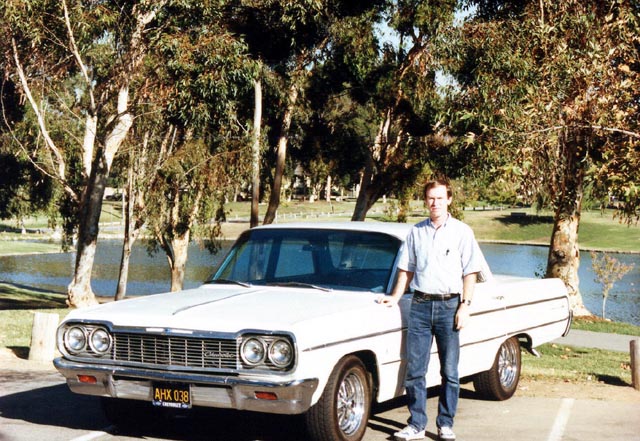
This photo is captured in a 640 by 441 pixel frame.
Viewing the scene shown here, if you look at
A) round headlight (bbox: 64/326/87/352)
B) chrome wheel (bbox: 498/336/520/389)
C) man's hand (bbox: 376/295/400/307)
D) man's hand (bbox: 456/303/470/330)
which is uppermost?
man's hand (bbox: 376/295/400/307)

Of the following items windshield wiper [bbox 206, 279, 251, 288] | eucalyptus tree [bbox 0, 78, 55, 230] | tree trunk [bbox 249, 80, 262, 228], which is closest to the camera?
windshield wiper [bbox 206, 279, 251, 288]

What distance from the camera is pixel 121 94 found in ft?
71.7

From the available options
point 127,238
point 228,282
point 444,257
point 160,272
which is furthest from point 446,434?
point 160,272

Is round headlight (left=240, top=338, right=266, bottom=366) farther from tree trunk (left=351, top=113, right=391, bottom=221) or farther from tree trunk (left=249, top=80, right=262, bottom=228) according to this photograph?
tree trunk (left=351, top=113, right=391, bottom=221)

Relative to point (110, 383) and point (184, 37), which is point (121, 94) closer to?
point (184, 37)

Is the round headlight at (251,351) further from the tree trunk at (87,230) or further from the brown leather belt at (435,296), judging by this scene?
the tree trunk at (87,230)

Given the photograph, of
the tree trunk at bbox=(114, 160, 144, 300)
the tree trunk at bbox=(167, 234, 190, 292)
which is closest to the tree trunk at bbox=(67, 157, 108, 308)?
→ the tree trunk at bbox=(114, 160, 144, 300)

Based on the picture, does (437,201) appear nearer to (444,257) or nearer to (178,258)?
(444,257)

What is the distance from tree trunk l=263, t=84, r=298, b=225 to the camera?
85.6 ft

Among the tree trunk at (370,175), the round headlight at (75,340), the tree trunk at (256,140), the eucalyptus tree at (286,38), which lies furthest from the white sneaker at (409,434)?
the tree trunk at (370,175)

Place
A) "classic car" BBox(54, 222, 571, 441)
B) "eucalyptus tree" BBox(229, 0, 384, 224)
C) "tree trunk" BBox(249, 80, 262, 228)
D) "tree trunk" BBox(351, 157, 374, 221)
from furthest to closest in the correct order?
"tree trunk" BBox(351, 157, 374, 221)
"tree trunk" BBox(249, 80, 262, 228)
"eucalyptus tree" BBox(229, 0, 384, 224)
"classic car" BBox(54, 222, 571, 441)

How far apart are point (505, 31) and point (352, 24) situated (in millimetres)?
4610

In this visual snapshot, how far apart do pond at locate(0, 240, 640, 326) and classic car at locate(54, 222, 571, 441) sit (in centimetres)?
2406

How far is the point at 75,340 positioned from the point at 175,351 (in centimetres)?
87
